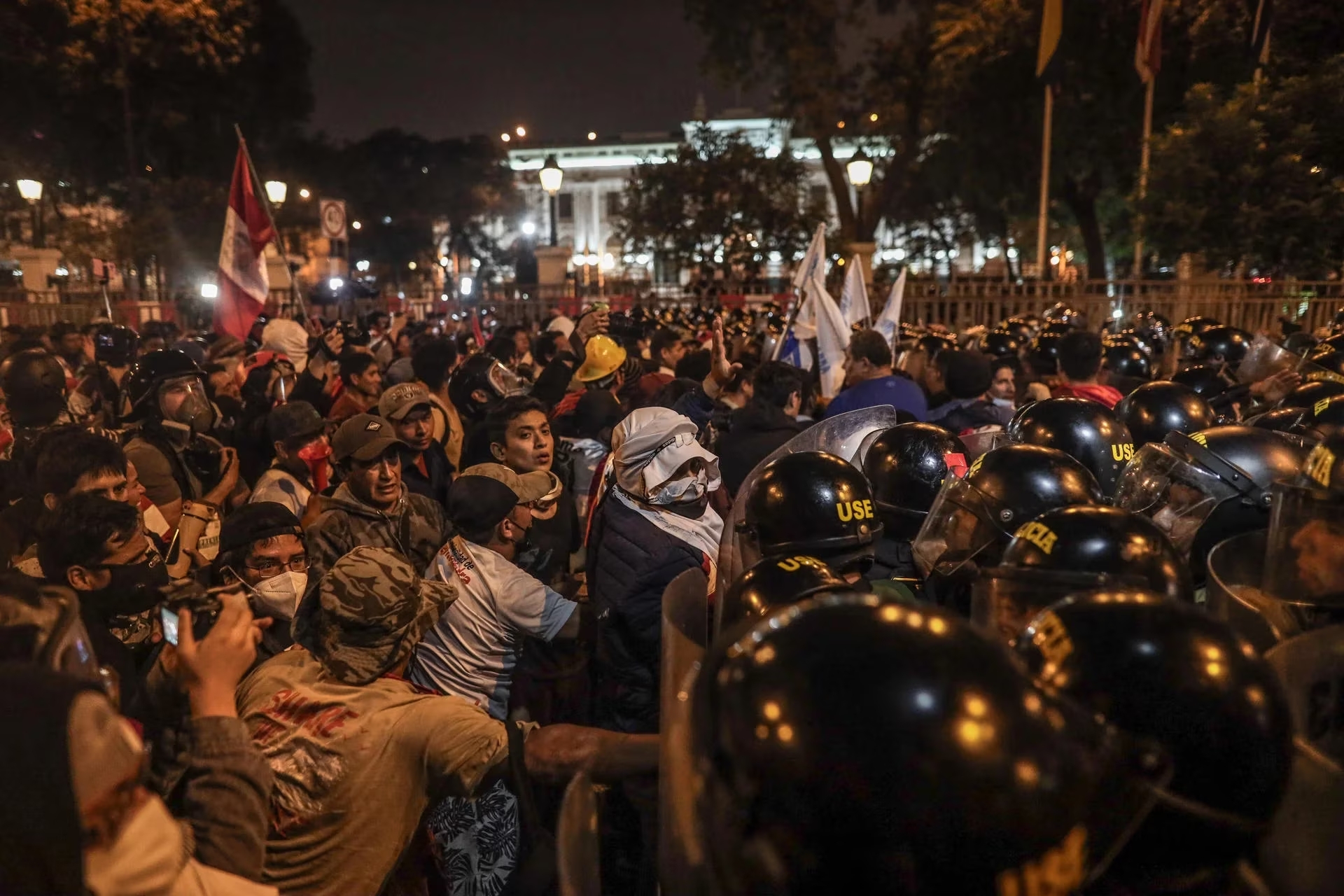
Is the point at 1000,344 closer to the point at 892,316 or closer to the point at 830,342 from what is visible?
the point at 892,316

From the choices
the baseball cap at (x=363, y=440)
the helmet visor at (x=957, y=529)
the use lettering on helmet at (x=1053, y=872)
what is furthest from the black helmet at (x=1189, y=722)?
the baseball cap at (x=363, y=440)

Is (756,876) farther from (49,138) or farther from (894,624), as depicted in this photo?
(49,138)

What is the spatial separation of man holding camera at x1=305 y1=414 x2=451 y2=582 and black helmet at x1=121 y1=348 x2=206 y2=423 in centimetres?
223

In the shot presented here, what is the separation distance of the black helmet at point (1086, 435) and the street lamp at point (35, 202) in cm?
2127

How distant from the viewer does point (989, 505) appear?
→ 317 cm

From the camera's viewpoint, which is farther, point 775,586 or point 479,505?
point 479,505

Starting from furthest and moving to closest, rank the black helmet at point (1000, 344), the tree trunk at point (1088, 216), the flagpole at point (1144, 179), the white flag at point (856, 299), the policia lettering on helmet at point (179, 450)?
the tree trunk at point (1088, 216) → the flagpole at point (1144, 179) → the white flag at point (856, 299) → the black helmet at point (1000, 344) → the policia lettering on helmet at point (179, 450)

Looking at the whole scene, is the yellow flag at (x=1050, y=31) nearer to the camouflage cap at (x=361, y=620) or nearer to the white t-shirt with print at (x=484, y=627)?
the white t-shirt with print at (x=484, y=627)

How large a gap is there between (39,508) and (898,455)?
378 centimetres

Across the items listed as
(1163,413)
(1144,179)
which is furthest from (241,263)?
(1144,179)

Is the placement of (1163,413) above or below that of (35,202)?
below

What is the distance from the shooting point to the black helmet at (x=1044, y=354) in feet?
31.5

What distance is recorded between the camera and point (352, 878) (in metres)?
2.57

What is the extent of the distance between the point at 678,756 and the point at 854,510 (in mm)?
1793
